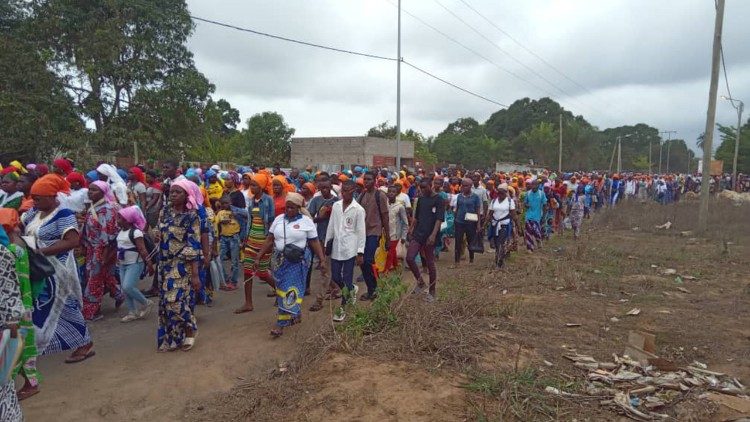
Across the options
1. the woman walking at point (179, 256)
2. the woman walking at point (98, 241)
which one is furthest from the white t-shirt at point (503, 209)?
the woman walking at point (98, 241)

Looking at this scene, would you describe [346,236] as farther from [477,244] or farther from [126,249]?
[477,244]

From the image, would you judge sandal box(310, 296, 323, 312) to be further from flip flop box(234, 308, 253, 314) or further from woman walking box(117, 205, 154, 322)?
woman walking box(117, 205, 154, 322)

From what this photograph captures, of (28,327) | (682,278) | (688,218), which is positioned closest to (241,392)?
(28,327)

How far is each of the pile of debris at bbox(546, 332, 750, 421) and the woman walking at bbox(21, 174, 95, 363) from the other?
3.96m

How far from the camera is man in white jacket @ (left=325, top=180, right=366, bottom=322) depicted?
6012 mm

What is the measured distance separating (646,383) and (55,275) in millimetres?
4856

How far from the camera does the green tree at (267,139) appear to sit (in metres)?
36.7

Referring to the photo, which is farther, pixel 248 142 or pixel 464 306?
pixel 248 142

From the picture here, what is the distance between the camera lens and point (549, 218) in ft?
41.0

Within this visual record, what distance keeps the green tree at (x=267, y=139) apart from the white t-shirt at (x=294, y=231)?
3131 cm

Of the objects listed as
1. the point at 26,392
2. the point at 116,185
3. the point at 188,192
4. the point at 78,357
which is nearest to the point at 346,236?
the point at 188,192

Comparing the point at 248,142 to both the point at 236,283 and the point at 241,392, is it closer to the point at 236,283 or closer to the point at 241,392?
the point at 236,283

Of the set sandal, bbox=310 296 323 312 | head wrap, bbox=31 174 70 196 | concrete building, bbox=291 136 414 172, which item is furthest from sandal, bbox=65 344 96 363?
concrete building, bbox=291 136 414 172

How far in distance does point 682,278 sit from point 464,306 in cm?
544
